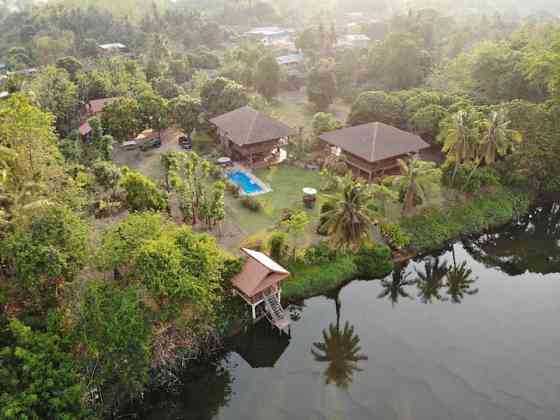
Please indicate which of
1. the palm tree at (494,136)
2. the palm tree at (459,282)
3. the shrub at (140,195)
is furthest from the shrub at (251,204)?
the palm tree at (494,136)

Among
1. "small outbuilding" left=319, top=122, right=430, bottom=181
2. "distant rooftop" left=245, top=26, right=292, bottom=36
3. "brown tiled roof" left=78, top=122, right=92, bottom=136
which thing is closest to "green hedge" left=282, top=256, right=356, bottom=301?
"small outbuilding" left=319, top=122, right=430, bottom=181

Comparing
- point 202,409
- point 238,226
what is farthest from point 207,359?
point 238,226

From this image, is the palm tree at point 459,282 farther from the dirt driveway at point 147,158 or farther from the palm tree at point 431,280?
the dirt driveway at point 147,158

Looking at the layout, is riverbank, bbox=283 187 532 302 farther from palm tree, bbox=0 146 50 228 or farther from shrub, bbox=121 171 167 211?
palm tree, bbox=0 146 50 228

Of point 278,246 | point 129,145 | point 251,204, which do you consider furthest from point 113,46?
point 278,246

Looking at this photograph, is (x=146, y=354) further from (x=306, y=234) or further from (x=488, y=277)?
(x=488, y=277)

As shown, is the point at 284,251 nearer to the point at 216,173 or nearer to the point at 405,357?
the point at 405,357
